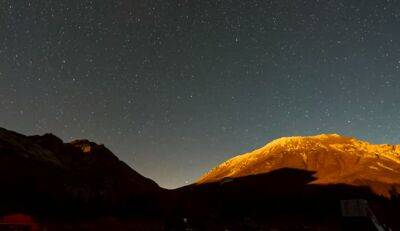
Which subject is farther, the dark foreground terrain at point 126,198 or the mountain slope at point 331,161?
the mountain slope at point 331,161

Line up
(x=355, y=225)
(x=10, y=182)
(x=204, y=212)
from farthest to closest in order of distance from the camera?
1. (x=204, y=212)
2. (x=10, y=182)
3. (x=355, y=225)

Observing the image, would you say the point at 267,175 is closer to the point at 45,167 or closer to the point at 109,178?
the point at 109,178

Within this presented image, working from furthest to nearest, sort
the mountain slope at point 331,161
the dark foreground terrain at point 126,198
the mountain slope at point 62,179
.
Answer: the mountain slope at point 331,161
the mountain slope at point 62,179
the dark foreground terrain at point 126,198

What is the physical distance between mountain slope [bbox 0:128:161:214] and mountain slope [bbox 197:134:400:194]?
4375cm

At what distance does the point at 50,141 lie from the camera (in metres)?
72.8

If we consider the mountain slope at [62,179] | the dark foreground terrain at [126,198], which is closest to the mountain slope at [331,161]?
the dark foreground terrain at [126,198]

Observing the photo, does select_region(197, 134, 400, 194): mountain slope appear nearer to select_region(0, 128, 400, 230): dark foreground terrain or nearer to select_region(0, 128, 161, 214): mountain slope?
select_region(0, 128, 400, 230): dark foreground terrain

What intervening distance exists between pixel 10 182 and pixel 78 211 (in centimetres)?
1019

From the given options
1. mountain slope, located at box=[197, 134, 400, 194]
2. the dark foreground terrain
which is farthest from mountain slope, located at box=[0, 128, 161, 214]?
mountain slope, located at box=[197, 134, 400, 194]

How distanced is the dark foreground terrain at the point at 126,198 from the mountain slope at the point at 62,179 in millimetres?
134

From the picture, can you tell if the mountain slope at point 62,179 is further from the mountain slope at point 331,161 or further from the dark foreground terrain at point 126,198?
the mountain slope at point 331,161

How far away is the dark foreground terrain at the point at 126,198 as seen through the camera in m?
49.7

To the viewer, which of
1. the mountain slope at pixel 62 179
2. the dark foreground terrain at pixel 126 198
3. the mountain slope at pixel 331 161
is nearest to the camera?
the dark foreground terrain at pixel 126 198

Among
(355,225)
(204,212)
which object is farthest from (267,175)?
(355,225)
